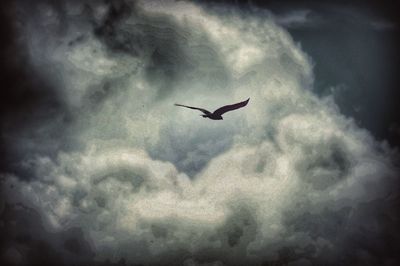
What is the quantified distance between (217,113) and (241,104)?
38.2 inches

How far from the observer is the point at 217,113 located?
11.6 m

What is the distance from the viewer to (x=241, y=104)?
11070 millimetres
